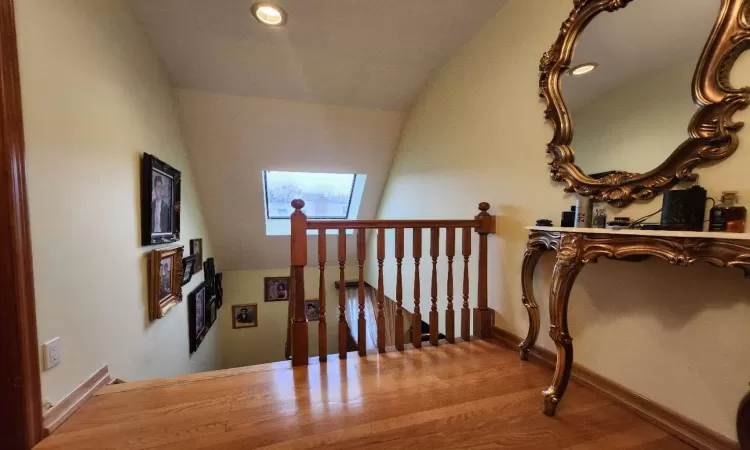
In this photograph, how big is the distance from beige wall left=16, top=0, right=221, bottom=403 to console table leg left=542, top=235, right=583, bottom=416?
2076 mm

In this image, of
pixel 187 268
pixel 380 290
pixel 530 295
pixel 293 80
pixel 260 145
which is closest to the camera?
pixel 530 295

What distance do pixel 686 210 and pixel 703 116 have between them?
0.35 m

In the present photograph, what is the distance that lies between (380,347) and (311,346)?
10.8 ft

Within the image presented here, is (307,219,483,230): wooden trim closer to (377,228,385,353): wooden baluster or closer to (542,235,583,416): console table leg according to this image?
(377,228,385,353): wooden baluster

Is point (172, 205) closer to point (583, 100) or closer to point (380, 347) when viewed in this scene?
point (380, 347)

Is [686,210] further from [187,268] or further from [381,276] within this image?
[187,268]

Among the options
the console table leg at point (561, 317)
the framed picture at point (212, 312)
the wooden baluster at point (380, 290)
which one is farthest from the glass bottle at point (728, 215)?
the framed picture at point (212, 312)

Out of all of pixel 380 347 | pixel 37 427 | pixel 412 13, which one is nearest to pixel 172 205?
pixel 37 427

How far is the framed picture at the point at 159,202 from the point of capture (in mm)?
1997

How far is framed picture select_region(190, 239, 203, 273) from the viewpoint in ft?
9.99

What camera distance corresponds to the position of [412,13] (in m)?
2.02

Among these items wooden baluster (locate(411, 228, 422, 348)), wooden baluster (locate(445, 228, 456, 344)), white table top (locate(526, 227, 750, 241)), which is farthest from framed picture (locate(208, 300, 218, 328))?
white table top (locate(526, 227, 750, 241))

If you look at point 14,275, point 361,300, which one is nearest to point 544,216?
point 361,300

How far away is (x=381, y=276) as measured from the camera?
6.41ft
